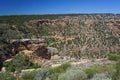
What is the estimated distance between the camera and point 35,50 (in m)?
42.0

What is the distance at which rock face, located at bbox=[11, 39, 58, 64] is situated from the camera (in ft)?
135

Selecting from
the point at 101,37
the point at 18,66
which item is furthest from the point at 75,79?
the point at 101,37

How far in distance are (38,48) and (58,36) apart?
154 ft

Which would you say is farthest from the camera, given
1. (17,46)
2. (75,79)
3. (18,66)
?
(17,46)

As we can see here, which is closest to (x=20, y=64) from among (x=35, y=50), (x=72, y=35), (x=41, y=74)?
(x=35, y=50)

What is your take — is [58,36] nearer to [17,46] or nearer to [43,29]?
[43,29]

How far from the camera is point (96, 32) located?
96812mm

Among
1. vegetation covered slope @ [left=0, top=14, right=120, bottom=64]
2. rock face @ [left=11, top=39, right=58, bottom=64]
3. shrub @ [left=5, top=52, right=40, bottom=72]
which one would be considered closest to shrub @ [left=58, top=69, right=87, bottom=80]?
shrub @ [left=5, top=52, right=40, bottom=72]

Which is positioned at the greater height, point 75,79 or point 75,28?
point 75,79

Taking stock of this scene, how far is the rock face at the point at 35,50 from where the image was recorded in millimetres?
41184

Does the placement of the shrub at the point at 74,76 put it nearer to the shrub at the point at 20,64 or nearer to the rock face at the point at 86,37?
the shrub at the point at 20,64

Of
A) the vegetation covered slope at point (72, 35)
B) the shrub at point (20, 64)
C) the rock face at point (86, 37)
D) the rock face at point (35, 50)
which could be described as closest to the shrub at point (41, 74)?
the shrub at point (20, 64)

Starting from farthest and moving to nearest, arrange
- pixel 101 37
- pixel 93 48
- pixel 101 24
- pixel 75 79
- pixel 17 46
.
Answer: pixel 101 24, pixel 101 37, pixel 93 48, pixel 17 46, pixel 75 79

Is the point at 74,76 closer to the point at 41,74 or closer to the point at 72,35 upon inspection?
the point at 41,74
